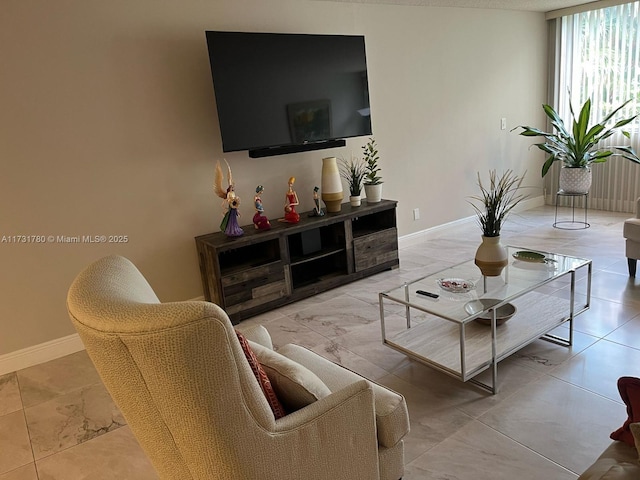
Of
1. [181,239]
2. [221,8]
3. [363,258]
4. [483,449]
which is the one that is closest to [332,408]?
[483,449]

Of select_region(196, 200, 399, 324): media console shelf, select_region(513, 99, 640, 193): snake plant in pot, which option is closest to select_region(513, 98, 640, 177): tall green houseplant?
select_region(513, 99, 640, 193): snake plant in pot

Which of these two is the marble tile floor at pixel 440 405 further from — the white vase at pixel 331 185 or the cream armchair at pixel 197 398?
the white vase at pixel 331 185

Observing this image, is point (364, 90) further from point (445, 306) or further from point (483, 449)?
point (483, 449)

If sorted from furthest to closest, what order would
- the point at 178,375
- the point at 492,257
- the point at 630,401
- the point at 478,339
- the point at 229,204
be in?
the point at 229,204
the point at 492,257
the point at 478,339
the point at 630,401
the point at 178,375

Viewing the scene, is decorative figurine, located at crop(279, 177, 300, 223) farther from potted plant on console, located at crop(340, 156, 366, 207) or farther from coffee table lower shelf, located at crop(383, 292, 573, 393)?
coffee table lower shelf, located at crop(383, 292, 573, 393)

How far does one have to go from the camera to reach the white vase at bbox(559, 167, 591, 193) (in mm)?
5016

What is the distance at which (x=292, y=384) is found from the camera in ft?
4.69

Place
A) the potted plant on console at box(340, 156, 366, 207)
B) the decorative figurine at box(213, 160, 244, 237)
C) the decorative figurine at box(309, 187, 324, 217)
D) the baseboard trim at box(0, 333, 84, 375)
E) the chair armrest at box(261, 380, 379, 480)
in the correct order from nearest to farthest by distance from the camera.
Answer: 1. the chair armrest at box(261, 380, 379, 480)
2. the baseboard trim at box(0, 333, 84, 375)
3. the decorative figurine at box(213, 160, 244, 237)
4. the decorative figurine at box(309, 187, 324, 217)
5. the potted plant on console at box(340, 156, 366, 207)

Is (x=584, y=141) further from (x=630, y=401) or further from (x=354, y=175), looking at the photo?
(x=630, y=401)

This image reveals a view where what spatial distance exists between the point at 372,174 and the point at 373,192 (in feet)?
0.52

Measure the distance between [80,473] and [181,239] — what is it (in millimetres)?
1775

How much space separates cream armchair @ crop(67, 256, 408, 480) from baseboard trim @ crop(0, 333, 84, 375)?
2.13 meters

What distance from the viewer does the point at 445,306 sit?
8.02 ft

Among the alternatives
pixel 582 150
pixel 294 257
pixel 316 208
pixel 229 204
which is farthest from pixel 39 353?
pixel 582 150
